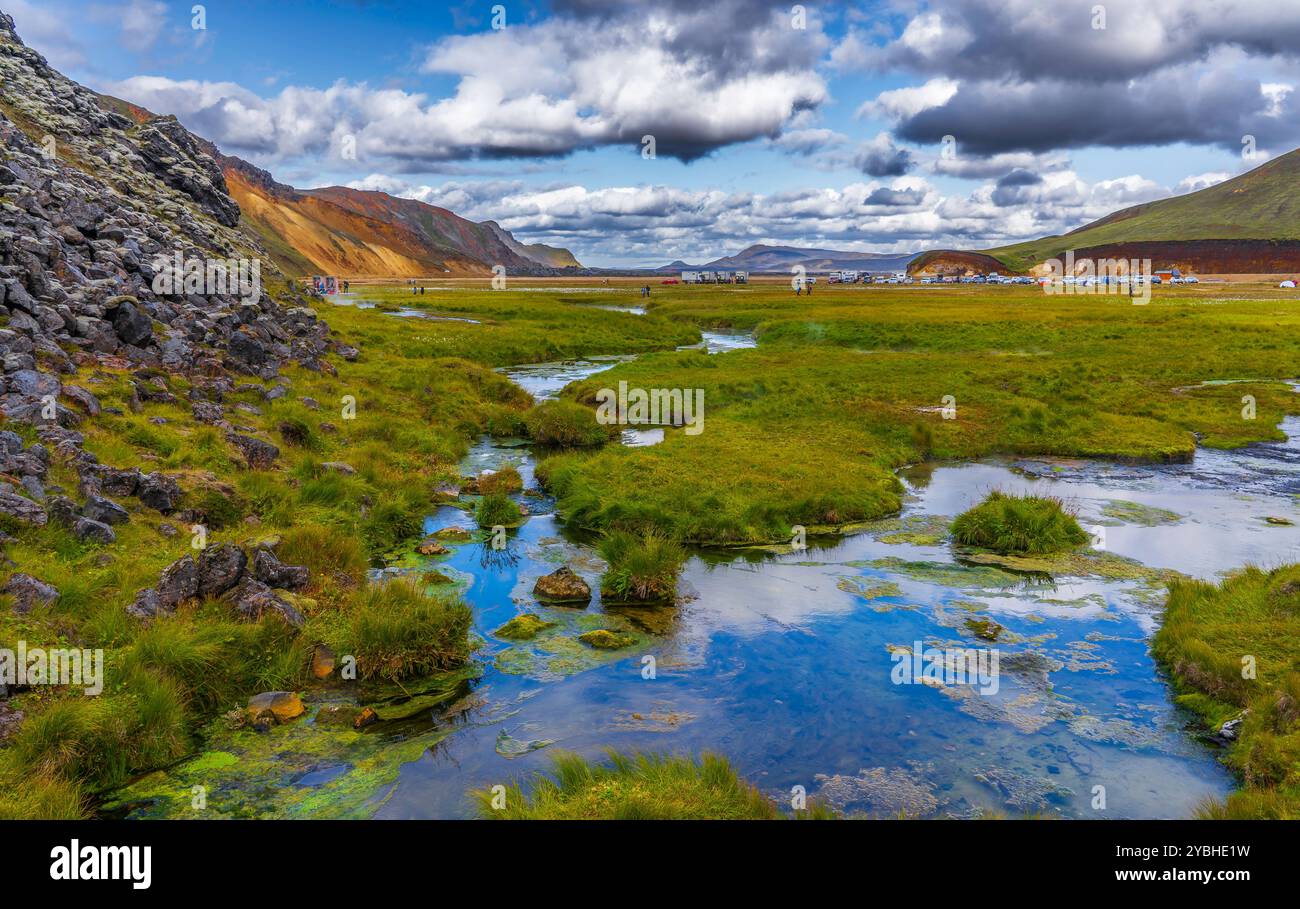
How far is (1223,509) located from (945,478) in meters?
8.66

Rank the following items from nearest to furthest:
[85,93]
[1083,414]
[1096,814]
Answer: [1096,814] < [1083,414] < [85,93]

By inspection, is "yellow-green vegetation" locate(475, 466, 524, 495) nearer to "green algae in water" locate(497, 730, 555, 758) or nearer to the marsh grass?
the marsh grass

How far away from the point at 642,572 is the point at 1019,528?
11.0 metres

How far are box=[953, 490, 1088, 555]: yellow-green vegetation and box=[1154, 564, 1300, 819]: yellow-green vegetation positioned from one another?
353 centimetres

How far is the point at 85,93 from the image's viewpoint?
180 feet

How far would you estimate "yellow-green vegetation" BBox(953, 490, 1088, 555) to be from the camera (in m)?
22.0

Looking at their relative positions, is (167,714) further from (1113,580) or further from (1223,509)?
(1223,509)

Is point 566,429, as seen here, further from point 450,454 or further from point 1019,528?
point 1019,528

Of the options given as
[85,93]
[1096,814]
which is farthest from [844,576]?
[85,93]

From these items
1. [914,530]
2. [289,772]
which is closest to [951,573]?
[914,530]

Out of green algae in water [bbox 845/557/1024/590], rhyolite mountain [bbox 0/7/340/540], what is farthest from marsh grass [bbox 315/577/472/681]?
green algae in water [bbox 845/557/1024/590]

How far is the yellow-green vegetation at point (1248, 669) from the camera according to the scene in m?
10.9

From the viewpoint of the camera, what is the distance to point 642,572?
1928 cm

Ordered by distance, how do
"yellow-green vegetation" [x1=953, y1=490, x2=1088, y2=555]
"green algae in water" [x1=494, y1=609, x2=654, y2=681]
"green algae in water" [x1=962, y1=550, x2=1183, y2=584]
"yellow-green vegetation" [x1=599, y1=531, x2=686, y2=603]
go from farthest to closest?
"yellow-green vegetation" [x1=953, y1=490, x2=1088, y2=555] < "green algae in water" [x1=962, y1=550, x2=1183, y2=584] < "yellow-green vegetation" [x1=599, y1=531, x2=686, y2=603] < "green algae in water" [x1=494, y1=609, x2=654, y2=681]
